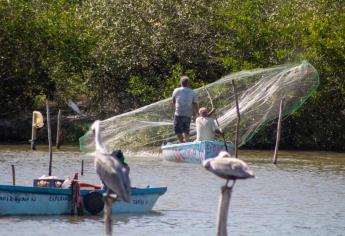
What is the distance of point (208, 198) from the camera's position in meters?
22.0

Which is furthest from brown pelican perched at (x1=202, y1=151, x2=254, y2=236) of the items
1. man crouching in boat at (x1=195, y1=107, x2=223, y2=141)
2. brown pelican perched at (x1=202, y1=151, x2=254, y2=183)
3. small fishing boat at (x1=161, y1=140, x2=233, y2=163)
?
man crouching in boat at (x1=195, y1=107, x2=223, y2=141)

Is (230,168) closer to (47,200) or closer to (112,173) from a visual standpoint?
(112,173)

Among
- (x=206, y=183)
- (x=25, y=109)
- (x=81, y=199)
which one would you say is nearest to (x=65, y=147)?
(x=25, y=109)

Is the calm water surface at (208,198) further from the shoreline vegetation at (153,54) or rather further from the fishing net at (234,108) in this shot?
the shoreline vegetation at (153,54)

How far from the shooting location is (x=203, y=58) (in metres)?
39.4

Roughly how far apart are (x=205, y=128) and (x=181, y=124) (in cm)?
104

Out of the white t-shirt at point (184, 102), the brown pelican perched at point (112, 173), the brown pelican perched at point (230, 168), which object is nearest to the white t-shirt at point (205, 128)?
the white t-shirt at point (184, 102)

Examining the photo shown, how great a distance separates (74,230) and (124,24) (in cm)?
2187

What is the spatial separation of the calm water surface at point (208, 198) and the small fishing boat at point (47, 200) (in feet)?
0.61

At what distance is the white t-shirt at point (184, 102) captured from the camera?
27.8 meters

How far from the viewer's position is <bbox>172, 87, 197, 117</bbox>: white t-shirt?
27.8 meters

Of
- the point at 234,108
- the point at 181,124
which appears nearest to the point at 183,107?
the point at 181,124

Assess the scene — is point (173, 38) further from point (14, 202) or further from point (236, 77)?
point (14, 202)

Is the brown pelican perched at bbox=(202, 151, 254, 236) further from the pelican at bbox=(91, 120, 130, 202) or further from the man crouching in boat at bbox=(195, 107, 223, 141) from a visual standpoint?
the man crouching in boat at bbox=(195, 107, 223, 141)
